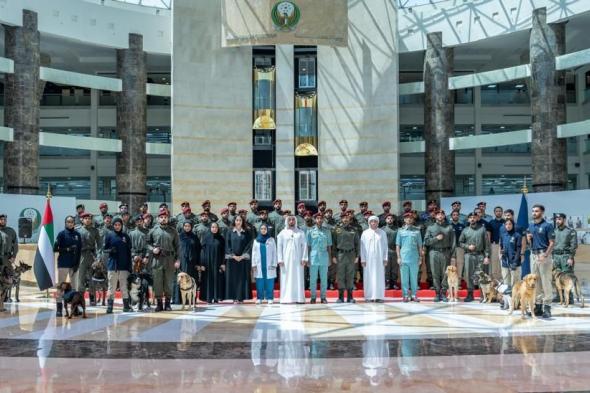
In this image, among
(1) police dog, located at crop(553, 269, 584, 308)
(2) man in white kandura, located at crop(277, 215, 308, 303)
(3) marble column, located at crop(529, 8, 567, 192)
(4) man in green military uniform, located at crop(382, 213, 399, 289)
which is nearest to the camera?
(1) police dog, located at crop(553, 269, 584, 308)

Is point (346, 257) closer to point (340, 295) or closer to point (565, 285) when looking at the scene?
point (340, 295)

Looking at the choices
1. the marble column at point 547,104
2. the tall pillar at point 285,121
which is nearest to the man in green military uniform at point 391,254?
the tall pillar at point 285,121

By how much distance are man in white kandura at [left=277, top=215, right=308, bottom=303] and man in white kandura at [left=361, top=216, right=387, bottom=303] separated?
1.36m

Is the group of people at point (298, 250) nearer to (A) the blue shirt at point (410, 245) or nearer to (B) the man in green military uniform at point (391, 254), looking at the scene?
(A) the blue shirt at point (410, 245)

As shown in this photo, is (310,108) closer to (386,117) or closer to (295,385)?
(386,117)

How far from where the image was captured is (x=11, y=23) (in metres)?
31.0

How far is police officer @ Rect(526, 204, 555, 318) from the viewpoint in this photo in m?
11.4

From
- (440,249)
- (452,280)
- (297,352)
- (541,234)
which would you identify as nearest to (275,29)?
(440,249)

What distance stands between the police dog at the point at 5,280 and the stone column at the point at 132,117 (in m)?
21.0

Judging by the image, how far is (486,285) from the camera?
45.5 feet

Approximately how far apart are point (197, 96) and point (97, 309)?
1987 cm

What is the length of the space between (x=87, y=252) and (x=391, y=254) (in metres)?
6.70

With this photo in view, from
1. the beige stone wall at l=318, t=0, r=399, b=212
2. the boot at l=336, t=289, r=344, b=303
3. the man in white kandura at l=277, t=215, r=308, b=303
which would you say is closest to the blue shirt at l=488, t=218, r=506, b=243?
the boot at l=336, t=289, r=344, b=303

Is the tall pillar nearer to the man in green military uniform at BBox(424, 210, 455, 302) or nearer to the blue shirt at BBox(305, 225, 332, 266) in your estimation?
the blue shirt at BBox(305, 225, 332, 266)
